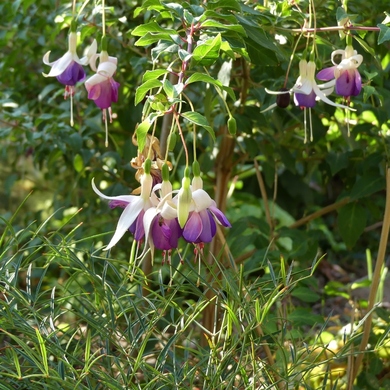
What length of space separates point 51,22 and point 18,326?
0.86 meters

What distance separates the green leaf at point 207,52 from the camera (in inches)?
28.1

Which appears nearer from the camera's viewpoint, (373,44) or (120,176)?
(373,44)

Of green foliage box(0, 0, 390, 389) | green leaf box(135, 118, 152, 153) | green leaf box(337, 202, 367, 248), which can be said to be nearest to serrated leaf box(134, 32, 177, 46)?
green foliage box(0, 0, 390, 389)

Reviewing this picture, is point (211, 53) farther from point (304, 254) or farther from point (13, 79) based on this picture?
point (13, 79)

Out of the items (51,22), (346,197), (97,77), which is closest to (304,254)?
(346,197)

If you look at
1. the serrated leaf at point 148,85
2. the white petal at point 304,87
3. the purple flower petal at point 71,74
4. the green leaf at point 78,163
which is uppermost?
the serrated leaf at point 148,85

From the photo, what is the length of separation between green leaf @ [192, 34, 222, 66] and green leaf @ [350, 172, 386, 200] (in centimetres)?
59

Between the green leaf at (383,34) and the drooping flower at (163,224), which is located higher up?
the green leaf at (383,34)

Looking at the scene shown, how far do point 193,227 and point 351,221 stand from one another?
73 cm

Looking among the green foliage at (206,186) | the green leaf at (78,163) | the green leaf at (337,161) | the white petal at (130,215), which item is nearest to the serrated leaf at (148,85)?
the green foliage at (206,186)

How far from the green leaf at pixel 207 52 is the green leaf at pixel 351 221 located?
2.23ft

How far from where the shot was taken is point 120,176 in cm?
152

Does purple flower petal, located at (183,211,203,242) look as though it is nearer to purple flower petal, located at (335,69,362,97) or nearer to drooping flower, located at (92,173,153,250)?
drooping flower, located at (92,173,153,250)

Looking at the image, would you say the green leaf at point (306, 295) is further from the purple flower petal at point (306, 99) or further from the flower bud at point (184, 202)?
the flower bud at point (184, 202)
